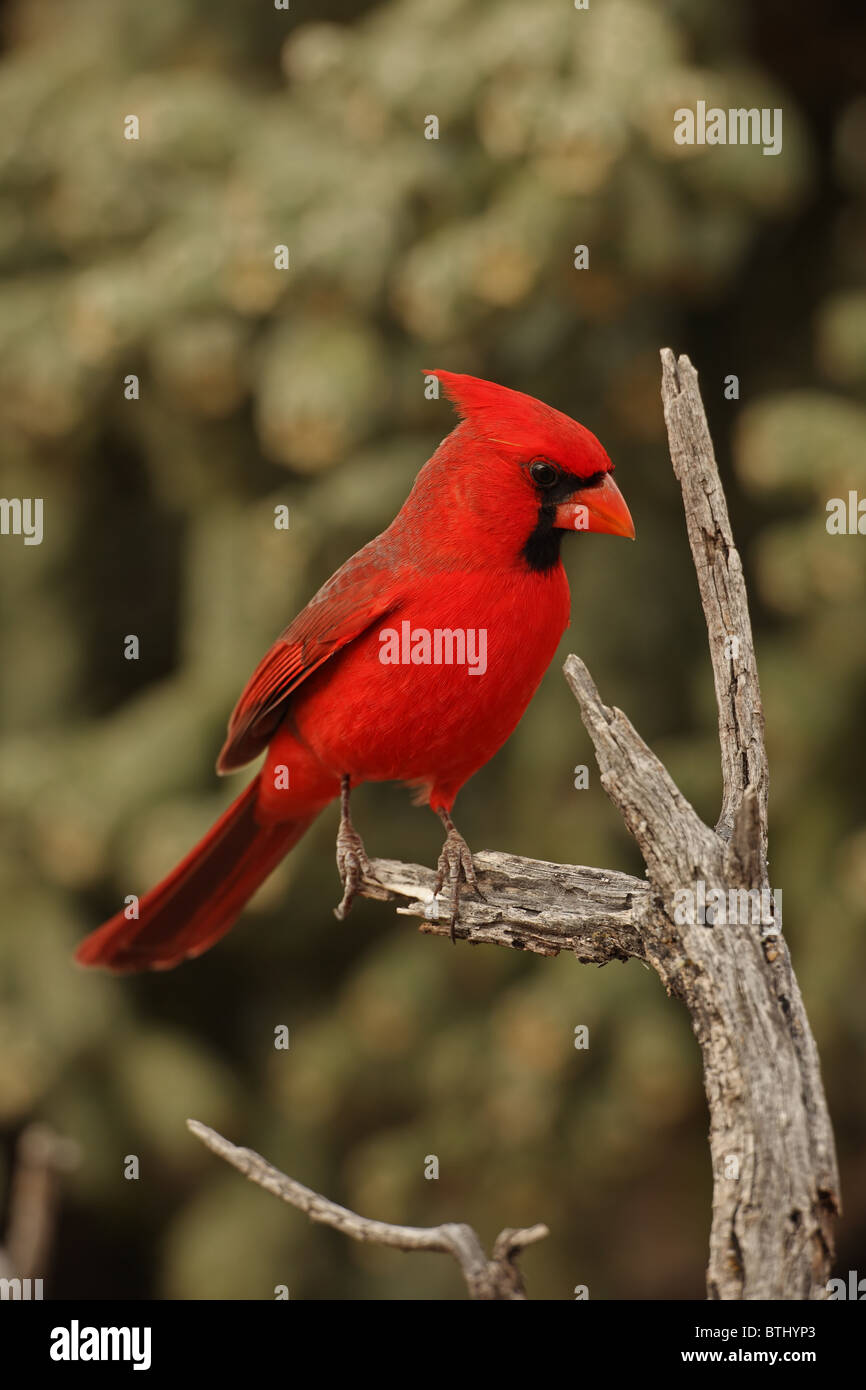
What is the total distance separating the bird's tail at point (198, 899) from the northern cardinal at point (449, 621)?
19 centimetres

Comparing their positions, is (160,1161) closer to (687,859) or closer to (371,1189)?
(371,1189)

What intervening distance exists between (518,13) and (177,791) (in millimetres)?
1577

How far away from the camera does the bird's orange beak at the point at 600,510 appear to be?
1.64m

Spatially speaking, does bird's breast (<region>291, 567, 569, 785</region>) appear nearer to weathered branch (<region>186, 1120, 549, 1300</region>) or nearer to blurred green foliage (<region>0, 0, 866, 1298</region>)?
weathered branch (<region>186, 1120, 549, 1300</region>)

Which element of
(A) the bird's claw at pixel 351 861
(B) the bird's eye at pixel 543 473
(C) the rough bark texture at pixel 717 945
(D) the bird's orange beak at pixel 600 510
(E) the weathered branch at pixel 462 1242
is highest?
(B) the bird's eye at pixel 543 473

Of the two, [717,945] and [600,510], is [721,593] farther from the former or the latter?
[717,945]

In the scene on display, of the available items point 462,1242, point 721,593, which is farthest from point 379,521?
point 462,1242

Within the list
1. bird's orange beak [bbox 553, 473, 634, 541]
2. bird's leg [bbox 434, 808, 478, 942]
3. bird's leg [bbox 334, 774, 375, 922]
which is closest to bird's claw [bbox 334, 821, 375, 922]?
bird's leg [bbox 334, 774, 375, 922]

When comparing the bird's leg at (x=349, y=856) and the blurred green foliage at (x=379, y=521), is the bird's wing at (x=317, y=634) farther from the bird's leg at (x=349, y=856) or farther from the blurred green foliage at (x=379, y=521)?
the blurred green foliage at (x=379, y=521)

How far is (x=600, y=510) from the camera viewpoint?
1.64m

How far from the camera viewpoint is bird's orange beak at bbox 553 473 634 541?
1.64m

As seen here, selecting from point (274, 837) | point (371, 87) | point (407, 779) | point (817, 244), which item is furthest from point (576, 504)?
point (817, 244)

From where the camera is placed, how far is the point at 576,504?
1664 millimetres

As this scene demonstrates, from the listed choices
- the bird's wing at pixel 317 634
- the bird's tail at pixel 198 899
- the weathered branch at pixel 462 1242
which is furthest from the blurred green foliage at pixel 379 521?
the weathered branch at pixel 462 1242
